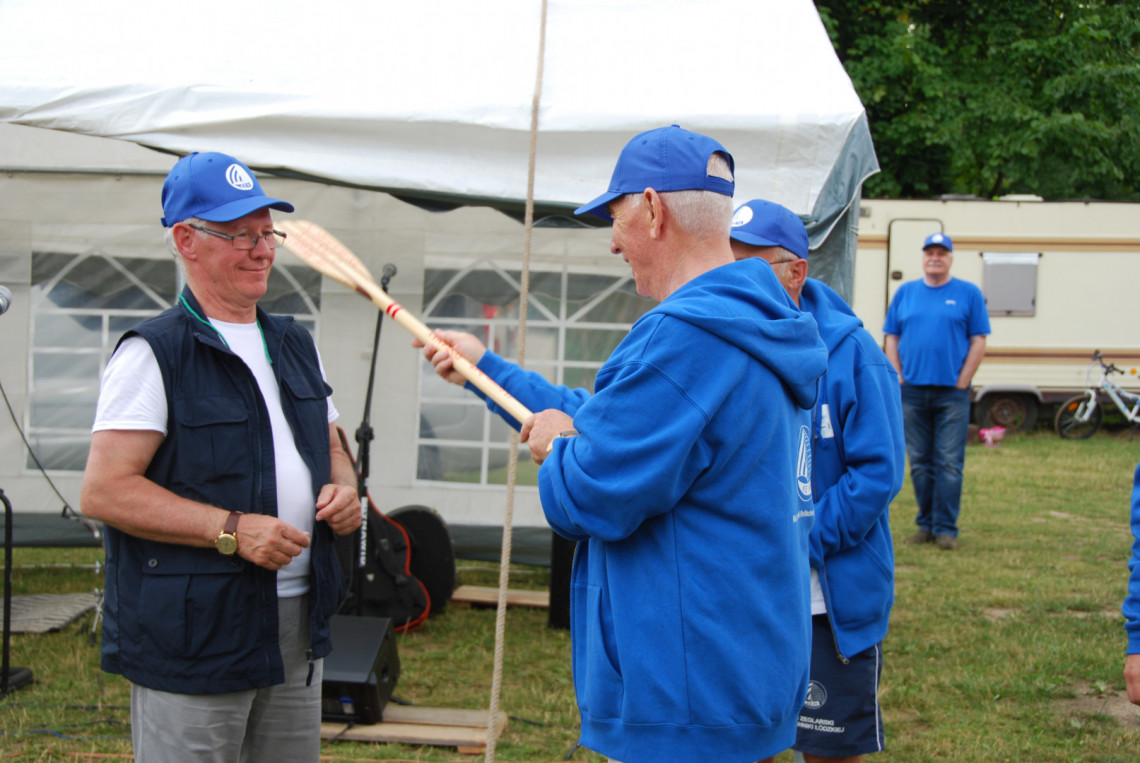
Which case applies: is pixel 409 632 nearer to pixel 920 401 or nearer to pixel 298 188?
pixel 298 188

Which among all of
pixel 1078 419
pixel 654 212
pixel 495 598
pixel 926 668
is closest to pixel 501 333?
pixel 495 598

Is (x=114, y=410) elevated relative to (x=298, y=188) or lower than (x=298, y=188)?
lower

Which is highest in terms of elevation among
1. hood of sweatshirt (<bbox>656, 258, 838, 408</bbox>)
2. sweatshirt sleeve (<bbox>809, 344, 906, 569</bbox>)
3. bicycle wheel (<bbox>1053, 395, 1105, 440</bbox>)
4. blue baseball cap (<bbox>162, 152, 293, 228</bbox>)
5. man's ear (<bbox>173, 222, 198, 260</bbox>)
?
blue baseball cap (<bbox>162, 152, 293, 228</bbox>)

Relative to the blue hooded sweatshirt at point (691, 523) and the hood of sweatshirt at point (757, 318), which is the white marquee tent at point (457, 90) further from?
the blue hooded sweatshirt at point (691, 523)

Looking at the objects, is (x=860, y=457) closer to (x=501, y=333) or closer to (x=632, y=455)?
(x=632, y=455)

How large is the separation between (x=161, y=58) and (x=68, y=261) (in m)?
2.13

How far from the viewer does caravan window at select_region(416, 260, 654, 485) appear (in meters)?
5.55

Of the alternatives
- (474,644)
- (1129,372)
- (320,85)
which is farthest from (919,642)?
(1129,372)

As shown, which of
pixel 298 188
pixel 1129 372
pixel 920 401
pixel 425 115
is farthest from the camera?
pixel 1129 372

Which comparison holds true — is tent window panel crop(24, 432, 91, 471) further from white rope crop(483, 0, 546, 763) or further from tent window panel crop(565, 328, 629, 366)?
white rope crop(483, 0, 546, 763)

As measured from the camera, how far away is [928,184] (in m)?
16.1

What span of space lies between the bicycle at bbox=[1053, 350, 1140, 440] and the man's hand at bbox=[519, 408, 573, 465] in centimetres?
1213

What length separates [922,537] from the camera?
698cm

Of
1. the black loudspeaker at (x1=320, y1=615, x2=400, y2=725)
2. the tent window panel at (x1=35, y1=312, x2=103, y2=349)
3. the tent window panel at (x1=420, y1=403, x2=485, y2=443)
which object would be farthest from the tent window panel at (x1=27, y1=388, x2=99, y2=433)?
the black loudspeaker at (x1=320, y1=615, x2=400, y2=725)
